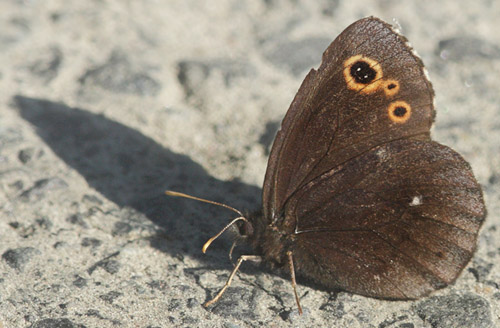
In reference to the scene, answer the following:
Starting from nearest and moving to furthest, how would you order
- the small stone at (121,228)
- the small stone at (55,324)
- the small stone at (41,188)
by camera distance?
the small stone at (55,324), the small stone at (121,228), the small stone at (41,188)

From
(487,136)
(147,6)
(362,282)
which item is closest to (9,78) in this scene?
(147,6)

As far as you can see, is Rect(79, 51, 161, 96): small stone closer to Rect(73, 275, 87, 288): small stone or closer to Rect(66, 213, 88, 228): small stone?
Rect(66, 213, 88, 228): small stone

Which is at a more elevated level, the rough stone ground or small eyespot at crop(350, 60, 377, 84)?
small eyespot at crop(350, 60, 377, 84)

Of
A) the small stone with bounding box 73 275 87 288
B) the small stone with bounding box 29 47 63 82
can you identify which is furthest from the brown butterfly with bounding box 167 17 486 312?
the small stone with bounding box 29 47 63 82

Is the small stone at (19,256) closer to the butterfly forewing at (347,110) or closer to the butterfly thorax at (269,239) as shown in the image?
the butterfly thorax at (269,239)

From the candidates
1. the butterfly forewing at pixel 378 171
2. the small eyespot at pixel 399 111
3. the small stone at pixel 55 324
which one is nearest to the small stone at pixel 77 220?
the small stone at pixel 55 324
